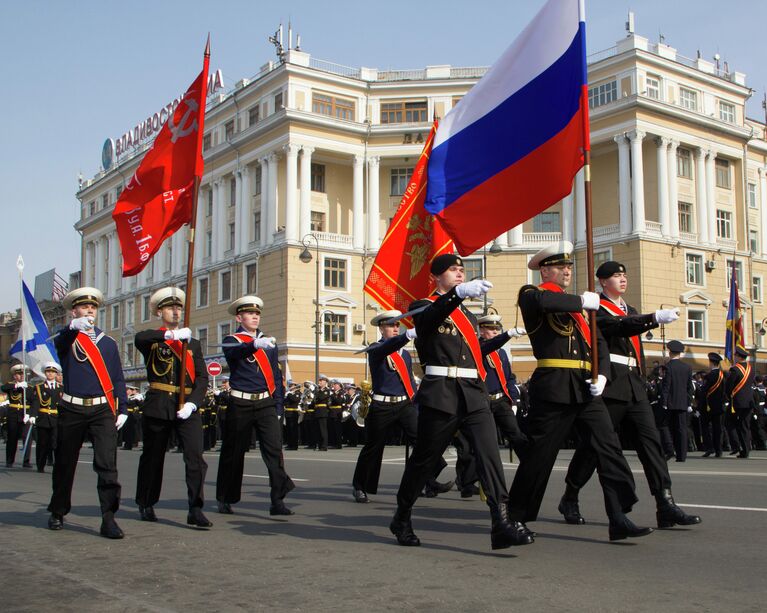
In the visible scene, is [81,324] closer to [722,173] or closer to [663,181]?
[663,181]

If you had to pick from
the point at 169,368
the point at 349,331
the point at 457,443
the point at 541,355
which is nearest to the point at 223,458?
the point at 169,368

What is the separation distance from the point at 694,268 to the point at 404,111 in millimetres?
19573

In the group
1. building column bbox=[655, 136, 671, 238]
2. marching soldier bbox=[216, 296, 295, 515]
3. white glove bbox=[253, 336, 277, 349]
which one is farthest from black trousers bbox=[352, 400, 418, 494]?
building column bbox=[655, 136, 671, 238]

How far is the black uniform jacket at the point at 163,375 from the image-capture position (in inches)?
338

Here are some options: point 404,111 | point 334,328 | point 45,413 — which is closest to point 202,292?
point 334,328

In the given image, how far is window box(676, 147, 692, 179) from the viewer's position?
178 feet

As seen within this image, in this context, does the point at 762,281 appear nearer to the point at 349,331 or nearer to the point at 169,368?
the point at 349,331

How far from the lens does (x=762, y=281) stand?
5822cm

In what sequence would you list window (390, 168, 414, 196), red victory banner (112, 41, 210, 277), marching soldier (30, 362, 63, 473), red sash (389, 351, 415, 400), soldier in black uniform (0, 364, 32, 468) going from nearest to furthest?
red victory banner (112, 41, 210, 277)
red sash (389, 351, 415, 400)
marching soldier (30, 362, 63, 473)
soldier in black uniform (0, 364, 32, 468)
window (390, 168, 414, 196)

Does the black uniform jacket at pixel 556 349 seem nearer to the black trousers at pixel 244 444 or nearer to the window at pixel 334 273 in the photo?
the black trousers at pixel 244 444

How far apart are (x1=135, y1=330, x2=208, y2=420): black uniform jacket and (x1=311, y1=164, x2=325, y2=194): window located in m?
49.4

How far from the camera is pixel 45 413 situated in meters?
17.7

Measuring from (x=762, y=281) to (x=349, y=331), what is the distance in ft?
84.7

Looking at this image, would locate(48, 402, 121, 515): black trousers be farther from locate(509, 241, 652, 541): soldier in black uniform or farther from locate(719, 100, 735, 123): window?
locate(719, 100, 735, 123): window
